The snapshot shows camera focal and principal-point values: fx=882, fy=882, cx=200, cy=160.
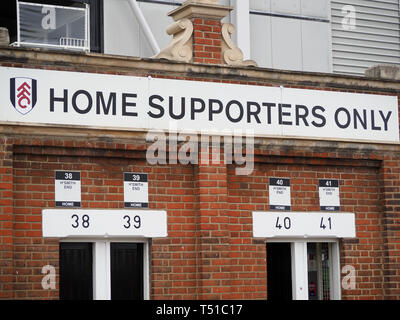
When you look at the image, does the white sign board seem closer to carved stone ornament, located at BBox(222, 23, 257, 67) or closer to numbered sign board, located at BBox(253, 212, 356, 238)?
carved stone ornament, located at BBox(222, 23, 257, 67)

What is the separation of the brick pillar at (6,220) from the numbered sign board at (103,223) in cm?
53

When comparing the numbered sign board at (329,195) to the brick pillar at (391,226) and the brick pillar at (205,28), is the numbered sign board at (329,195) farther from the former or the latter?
the brick pillar at (205,28)

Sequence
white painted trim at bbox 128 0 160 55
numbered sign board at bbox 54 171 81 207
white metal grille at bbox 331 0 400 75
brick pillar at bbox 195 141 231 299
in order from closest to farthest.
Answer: numbered sign board at bbox 54 171 81 207 → brick pillar at bbox 195 141 231 299 → white painted trim at bbox 128 0 160 55 → white metal grille at bbox 331 0 400 75

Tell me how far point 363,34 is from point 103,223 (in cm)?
1012

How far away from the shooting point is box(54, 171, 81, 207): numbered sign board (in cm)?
1134

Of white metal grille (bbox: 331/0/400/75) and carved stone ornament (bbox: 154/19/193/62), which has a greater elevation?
white metal grille (bbox: 331/0/400/75)

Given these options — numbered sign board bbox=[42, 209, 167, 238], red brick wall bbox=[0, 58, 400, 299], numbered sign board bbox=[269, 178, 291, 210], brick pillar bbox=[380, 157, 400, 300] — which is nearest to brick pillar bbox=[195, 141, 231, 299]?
red brick wall bbox=[0, 58, 400, 299]

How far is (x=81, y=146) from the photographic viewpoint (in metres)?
11.4

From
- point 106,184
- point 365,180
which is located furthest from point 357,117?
point 106,184

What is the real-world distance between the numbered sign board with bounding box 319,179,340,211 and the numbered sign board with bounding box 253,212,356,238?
108mm

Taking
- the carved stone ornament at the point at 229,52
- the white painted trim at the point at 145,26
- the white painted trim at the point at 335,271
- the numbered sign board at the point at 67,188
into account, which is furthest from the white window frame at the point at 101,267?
the white painted trim at the point at 145,26

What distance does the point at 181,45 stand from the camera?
1232 centimetres

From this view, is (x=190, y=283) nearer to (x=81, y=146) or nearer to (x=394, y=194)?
(x=81, y=146)

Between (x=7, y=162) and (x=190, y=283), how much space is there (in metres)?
2.99
